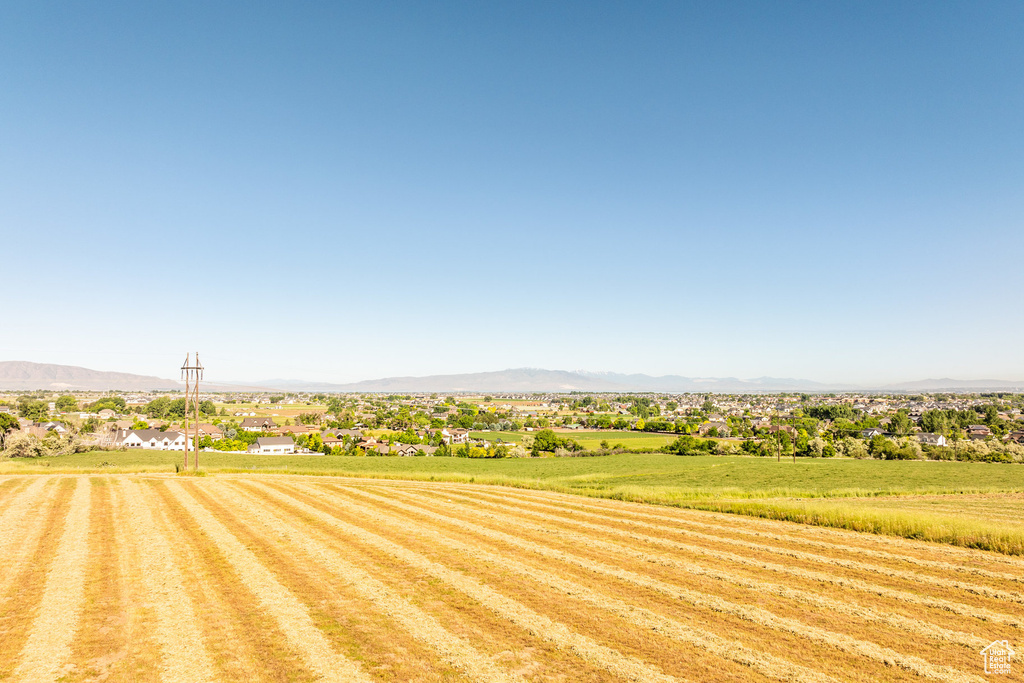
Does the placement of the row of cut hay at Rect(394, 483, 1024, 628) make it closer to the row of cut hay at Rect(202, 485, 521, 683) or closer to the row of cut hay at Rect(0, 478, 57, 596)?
the row of cut hay at Rect(202, 485, 521, 683)

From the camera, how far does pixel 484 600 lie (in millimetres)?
12594

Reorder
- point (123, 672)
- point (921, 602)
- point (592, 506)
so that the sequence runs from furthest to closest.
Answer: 1. point (592, 506)
2. point (921, 602)
3. point (123, 672)

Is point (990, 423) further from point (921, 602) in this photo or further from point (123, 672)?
point (123, 672)

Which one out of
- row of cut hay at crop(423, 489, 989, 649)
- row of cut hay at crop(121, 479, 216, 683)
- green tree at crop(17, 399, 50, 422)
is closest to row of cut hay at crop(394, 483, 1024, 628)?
row of cut hay at crop(423, 489, 989, 649)

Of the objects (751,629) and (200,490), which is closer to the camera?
(751,629)

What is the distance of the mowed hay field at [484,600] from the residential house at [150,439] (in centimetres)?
9743

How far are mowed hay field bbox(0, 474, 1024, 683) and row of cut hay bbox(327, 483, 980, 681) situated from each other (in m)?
0.06

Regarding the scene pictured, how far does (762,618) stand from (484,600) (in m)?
6.48

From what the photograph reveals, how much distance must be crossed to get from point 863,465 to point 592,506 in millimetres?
60846

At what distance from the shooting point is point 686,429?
440 feet

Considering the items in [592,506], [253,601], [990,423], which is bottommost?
[990,423]

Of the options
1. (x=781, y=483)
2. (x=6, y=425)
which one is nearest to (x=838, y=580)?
(x=781, y=483)

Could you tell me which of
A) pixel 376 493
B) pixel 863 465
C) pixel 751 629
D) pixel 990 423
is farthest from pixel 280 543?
pixel 990 423

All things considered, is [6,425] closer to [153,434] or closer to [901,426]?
[153,434]
